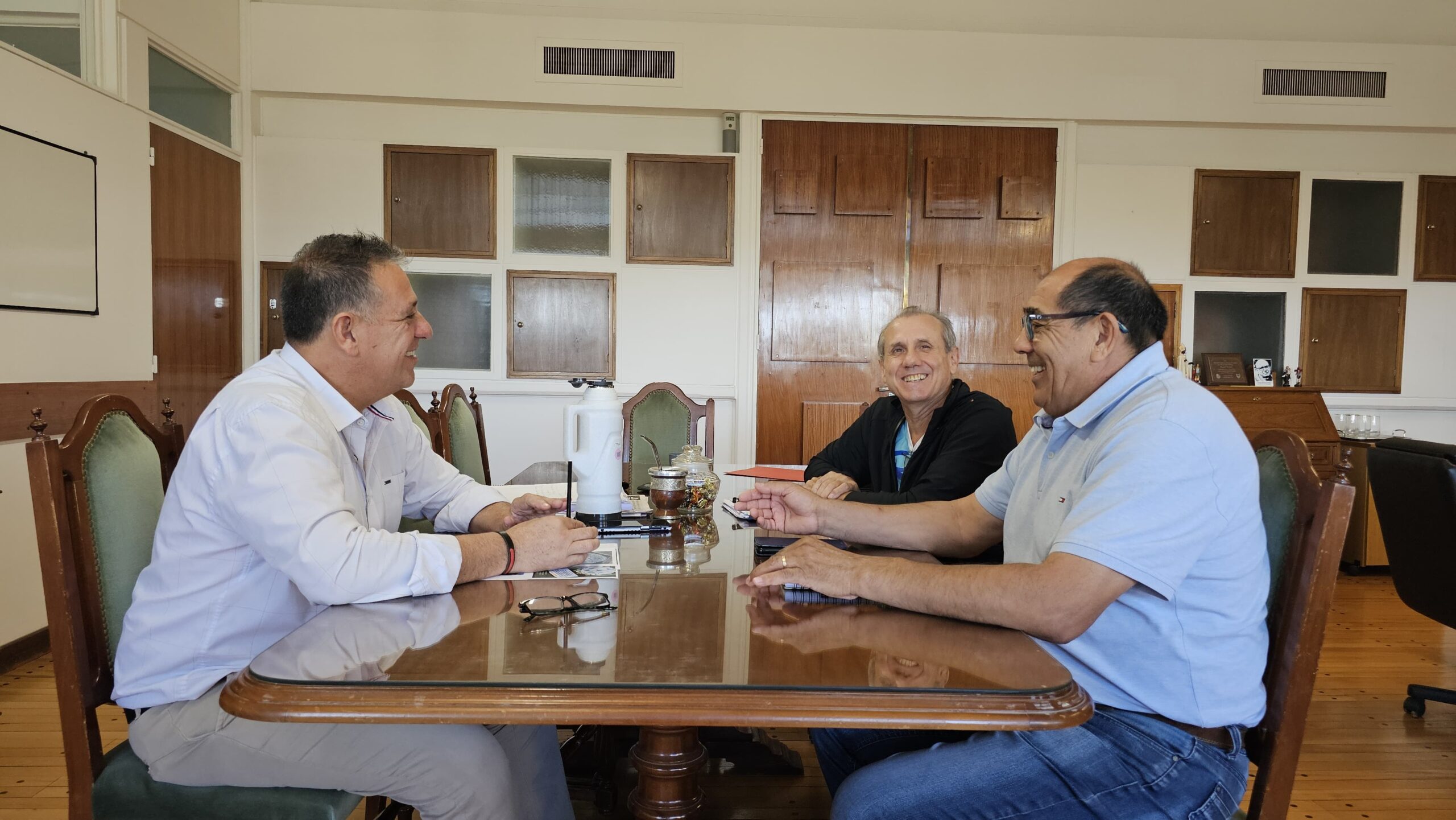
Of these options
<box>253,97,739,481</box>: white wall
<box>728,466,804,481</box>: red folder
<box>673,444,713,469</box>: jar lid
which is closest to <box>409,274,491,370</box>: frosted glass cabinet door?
<box>253,97,739,481</box>: white wall

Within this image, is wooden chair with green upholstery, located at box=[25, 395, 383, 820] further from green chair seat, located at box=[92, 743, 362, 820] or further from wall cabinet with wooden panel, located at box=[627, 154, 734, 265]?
wall cabinet with wooden panel, located at box=[627, 154, 734, 265]

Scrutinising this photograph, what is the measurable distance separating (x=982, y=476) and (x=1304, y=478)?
903 mm

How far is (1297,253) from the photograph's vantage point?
5.35m

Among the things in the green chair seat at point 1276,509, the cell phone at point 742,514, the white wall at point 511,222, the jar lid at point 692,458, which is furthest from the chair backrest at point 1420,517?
the white wall at point 511,222

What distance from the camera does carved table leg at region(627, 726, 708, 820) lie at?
115cm

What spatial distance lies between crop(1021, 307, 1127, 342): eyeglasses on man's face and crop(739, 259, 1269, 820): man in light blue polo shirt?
0.10 meters

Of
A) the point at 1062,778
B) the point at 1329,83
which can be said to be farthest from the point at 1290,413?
the point at 1062,778

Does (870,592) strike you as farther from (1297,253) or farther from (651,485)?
(1297,253)

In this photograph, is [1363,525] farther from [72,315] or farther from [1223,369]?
[72,315]

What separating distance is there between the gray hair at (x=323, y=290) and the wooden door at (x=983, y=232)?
410 centimetres

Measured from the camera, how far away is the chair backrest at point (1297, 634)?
1237 millimetres

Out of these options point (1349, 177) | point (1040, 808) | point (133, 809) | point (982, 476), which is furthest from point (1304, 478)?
point (1349, 177)

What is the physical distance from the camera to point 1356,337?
5.39 meters

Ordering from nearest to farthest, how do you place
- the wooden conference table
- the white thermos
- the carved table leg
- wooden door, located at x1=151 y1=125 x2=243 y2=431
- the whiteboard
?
1. the wooden conference table
2. the carved table leg
3. the white thermos
4. the whiteboard
5. wooden door, located at x1=151 y1=125 x2=243 y2=431
